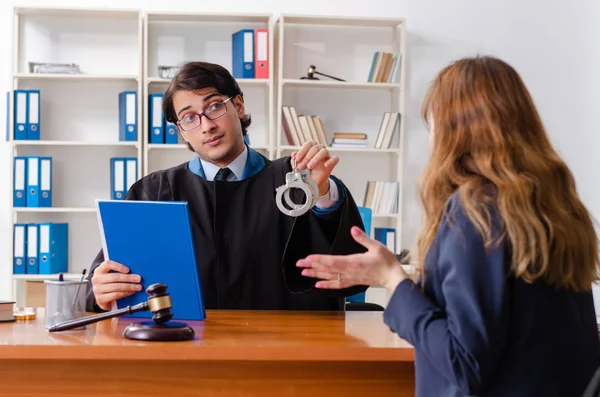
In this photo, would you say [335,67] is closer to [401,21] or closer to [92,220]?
[401,21]

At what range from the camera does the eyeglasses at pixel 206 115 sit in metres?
2.49

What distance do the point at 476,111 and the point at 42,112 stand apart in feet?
13.3

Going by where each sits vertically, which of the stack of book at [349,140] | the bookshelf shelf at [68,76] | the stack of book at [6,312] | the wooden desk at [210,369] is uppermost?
the bookshelf shelf at [68,76]

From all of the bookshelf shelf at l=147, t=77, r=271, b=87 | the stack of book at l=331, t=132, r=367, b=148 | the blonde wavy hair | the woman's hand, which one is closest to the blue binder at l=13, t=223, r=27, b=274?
the bookshelf shelf at l=147, t=77, r=271, b=87

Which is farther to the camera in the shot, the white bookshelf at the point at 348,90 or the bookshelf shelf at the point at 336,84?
the white bookshelf at the point at 348,90

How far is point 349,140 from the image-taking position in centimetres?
488

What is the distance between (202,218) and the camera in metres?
2.42

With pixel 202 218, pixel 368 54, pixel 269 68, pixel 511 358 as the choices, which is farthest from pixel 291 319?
pixel 368 54

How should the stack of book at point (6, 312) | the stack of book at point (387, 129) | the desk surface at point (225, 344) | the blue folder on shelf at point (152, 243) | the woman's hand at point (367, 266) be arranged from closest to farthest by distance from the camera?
the woman's hand at point (367, 266) → the desk surface at point (225, 344) → the blue folder on shelf at point (152, 243) → the stack of book at point (6, 312) → the stack of book at point (387, 129)

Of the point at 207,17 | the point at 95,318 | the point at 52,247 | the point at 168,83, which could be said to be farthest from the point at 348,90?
the point at 95,318

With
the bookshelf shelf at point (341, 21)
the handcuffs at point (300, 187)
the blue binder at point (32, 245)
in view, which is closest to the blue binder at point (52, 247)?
the blue binder at point (32, 245)

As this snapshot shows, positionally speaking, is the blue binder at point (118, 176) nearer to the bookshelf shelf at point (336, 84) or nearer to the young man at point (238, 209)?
the bookshelf shelf at point (336, 84)

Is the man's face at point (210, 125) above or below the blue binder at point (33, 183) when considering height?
above

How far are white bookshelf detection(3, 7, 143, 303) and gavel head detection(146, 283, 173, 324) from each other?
3.30 metres
